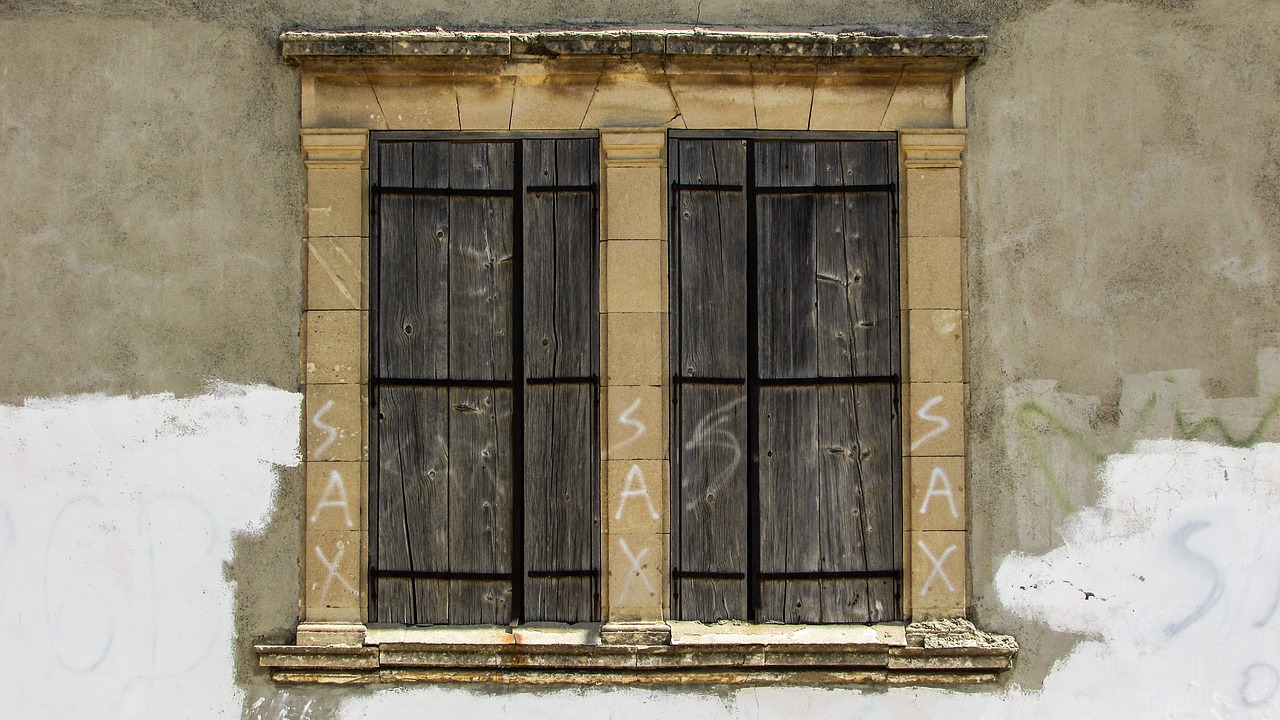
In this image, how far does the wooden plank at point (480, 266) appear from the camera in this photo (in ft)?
14.3

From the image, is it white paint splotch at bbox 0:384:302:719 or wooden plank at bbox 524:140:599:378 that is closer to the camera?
white paint splotch at bbox 0:384:302:719

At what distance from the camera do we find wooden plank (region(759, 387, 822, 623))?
4.36m

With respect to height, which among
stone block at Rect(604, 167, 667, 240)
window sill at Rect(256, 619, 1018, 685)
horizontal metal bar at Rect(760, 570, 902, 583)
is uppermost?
stone block at Rect(604, 167, 667, 240)

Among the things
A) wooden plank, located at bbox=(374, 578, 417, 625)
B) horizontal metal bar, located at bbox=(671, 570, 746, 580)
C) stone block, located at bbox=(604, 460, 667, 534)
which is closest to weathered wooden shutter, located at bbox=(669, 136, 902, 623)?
horizontal metal bar, located at bbox=(671, 570, 746, 580)

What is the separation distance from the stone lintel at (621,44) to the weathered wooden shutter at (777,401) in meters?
0.41

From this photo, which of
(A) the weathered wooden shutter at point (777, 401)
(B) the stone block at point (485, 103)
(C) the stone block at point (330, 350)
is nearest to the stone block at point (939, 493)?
(A) the weathered wooden shutter at point (777, 401)

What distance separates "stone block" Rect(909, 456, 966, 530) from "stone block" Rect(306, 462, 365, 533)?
2412 millimetres

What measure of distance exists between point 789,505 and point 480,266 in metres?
1.72

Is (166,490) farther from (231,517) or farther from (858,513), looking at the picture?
(858,513)

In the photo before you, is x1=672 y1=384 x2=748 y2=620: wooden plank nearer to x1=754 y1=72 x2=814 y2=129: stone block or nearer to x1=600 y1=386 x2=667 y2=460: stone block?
x1=600 y1=386 x2=667 y2=460: stone block

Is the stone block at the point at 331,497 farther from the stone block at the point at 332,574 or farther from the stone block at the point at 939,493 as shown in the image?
the stone block at the point at 939,493

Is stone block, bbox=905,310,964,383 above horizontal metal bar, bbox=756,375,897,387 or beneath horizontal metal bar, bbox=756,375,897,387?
above

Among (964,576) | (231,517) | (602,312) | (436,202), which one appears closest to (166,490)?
(231,517)

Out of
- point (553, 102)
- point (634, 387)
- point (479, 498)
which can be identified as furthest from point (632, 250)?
point (479, 498)
